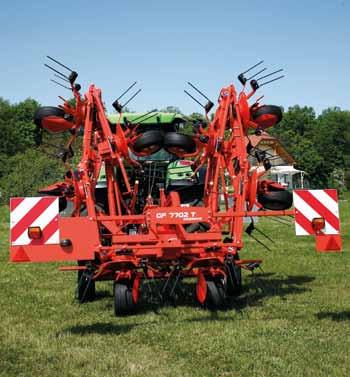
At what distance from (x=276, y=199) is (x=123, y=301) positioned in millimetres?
2136

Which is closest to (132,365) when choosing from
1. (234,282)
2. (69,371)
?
(69,371)

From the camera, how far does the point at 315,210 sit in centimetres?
559

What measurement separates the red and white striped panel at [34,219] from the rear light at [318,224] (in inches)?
91.7

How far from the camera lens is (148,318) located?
229 inches

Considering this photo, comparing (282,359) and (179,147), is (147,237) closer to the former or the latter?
(179,147)

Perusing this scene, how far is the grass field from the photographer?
423cm

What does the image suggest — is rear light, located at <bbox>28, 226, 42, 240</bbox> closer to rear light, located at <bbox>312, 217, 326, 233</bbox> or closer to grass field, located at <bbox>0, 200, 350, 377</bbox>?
grass field, located at <bbox>0, 200, 350, 377</bbox>

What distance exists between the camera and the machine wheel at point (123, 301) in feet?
19.3

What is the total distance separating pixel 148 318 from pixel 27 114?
216 ft

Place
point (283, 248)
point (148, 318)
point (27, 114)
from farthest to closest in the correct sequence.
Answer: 1. point (27, 114)
2. point (283, 248)
3. point (148, 318)

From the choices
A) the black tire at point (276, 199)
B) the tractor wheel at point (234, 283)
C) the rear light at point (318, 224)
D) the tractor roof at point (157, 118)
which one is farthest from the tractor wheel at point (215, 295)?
the tractor roof at point (157, 118)

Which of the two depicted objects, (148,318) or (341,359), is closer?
(341,359)

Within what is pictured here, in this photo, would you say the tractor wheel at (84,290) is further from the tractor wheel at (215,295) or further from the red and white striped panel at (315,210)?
the red and white striped panel at (315,210)

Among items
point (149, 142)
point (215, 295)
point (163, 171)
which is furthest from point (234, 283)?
point (163, 171)
